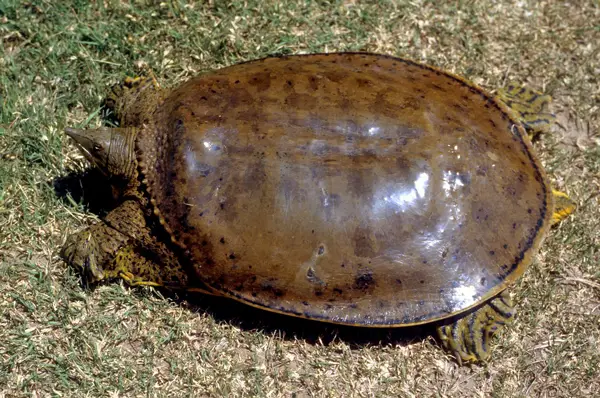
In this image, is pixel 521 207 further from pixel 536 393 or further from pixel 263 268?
pixel 263 268

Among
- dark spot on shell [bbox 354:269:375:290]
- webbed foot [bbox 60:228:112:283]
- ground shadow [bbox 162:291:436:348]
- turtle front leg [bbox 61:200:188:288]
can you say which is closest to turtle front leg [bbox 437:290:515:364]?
ground shadow [bbox 162:291:436:348]

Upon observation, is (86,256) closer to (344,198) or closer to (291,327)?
(291,327)

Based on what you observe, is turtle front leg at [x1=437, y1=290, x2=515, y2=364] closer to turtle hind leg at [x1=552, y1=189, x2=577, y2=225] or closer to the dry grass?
the dry grass

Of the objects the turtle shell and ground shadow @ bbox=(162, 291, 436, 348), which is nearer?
the turtle shell

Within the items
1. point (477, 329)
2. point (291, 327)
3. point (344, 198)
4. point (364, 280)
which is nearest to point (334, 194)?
point (344, 198)

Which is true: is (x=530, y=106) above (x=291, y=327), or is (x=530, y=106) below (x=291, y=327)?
above

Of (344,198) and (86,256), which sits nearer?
(344,198)

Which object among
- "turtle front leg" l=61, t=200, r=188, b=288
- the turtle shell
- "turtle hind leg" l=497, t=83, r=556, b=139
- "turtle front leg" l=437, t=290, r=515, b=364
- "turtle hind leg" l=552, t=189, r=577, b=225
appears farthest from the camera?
"turtle hind leg" l=497, t=83, r=556, b=139
